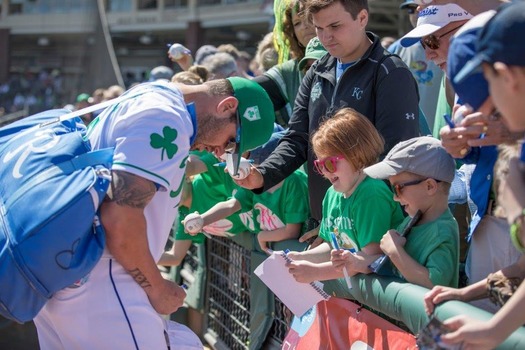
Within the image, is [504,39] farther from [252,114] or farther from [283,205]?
[283,205]

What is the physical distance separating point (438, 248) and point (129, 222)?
1157 mm

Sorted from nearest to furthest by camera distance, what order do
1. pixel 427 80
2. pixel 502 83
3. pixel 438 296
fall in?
pixel 502 83
pixel 438 296
pixel 427 80

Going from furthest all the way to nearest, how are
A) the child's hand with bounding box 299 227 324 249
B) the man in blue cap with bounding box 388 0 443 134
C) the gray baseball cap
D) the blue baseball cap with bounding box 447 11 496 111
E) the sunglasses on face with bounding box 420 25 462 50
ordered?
1. the man in blue cap with bounding box 388 0 443 134
2. the child's hand with bounding box 299 227 324 249
3. the sunglasses on face with bounding box 420 25 462 50
4. the gray baseball cap
5. the blue baseball cap with bounding box 447 11 496 111

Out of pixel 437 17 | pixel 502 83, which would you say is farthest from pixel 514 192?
pixel 437 17

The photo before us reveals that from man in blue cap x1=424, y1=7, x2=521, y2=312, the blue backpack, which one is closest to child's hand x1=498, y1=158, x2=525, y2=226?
man in blue cap x1=424, y1=7, x2=521, y2=312

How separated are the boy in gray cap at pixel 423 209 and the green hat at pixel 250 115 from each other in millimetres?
487

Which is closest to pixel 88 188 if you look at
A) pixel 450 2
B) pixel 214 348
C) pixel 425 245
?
pixel 425 245

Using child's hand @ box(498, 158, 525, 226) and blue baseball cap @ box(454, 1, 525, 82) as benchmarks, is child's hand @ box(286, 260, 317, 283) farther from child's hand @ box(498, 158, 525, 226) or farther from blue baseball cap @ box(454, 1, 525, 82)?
→ blue baseball cap @ box(454, 1, 525, 82)

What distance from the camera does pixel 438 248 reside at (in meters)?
2.83

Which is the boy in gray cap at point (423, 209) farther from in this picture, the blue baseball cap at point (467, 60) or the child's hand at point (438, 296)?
the blue baseball cap at point (467, 60)

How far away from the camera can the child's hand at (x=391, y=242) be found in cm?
286

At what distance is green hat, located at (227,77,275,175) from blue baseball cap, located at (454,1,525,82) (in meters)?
1.33

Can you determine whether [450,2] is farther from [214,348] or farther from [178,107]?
[214,348]

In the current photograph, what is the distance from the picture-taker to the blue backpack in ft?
8.07
